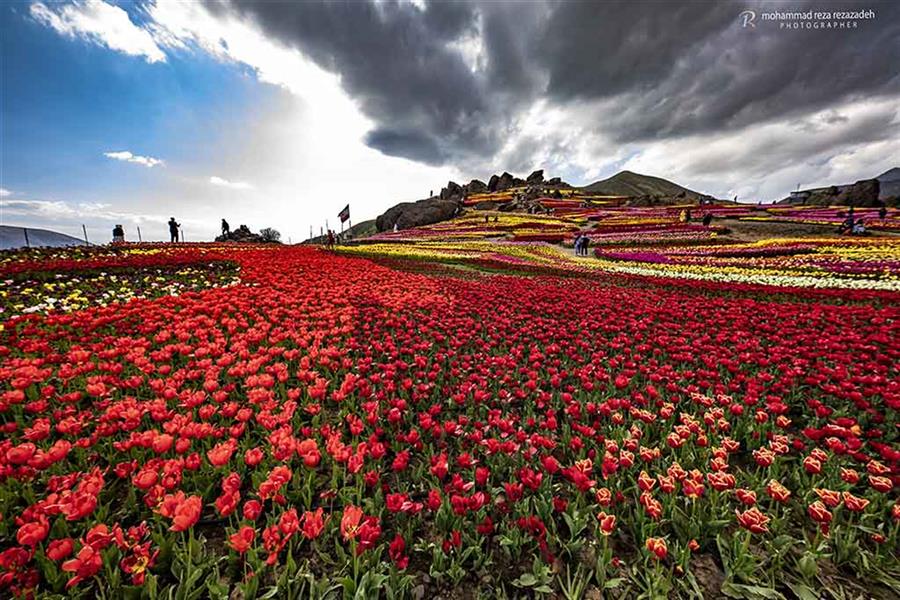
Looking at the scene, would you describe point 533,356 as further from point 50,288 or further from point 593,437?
point 50,288

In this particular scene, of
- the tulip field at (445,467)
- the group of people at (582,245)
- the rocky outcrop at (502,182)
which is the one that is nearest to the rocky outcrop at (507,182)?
the rocky outcrop at (502,182)

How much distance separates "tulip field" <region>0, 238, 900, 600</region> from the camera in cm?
241

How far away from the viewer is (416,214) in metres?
75.2

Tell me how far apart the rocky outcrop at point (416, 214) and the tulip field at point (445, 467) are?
68.7 m

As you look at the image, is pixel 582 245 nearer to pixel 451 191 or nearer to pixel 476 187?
pixel 451 191

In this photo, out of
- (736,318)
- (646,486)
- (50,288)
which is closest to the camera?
(646,486)

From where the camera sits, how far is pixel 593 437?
377cm

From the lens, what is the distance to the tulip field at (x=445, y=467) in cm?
241

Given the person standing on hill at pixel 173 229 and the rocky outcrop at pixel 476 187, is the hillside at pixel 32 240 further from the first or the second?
the rocky outcrop at pixel 476 187

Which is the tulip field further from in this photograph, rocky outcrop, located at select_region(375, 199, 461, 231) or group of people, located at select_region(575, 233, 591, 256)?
rocky outcrop, located at select_region(375, 199, 461, 231)

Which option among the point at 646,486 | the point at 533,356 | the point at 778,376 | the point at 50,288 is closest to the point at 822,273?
the point at 778,376

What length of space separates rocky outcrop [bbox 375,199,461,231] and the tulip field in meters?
68.7

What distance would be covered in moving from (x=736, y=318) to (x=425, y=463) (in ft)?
25.0

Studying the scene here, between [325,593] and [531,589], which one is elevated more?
[325,593]
